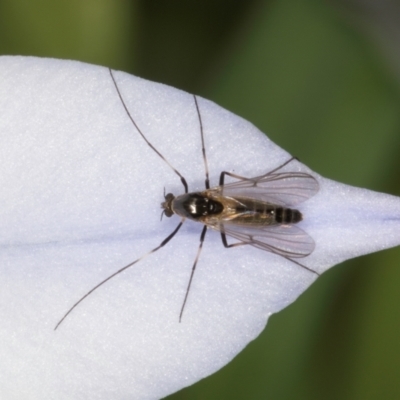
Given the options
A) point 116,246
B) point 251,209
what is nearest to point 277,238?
point 251,209

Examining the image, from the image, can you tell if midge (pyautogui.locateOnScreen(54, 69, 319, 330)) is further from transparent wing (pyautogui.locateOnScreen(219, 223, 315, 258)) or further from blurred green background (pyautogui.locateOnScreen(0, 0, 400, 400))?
blurred green background (pyautogui.locateOnScreen(0, 0, 400, 400))

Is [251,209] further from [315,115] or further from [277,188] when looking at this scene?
[315,115]

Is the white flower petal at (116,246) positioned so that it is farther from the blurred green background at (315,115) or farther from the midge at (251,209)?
the blurred green background at (315,115)

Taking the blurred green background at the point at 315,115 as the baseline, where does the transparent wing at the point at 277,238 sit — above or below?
below

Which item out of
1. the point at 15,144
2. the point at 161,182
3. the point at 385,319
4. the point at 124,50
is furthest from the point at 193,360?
the point at 124,50

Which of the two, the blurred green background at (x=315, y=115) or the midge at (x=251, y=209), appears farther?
the blurred green background at (x=315, y=115)

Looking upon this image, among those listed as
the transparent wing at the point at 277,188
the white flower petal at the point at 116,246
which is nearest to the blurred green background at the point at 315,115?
the transparent wing at the point at 277,188

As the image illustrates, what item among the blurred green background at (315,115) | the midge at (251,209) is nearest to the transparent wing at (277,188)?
the midge at (251,209)
